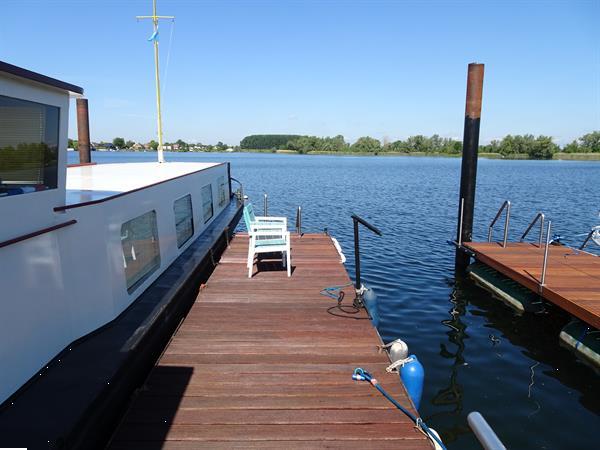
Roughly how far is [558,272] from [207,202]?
8905 mm

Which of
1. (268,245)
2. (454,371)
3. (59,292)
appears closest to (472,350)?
(454,371)

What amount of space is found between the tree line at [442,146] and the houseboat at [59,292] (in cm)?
13772

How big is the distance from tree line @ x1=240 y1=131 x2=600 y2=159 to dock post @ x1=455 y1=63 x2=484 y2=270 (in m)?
128

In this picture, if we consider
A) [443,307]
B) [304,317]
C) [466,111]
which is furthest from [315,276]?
[466,111]

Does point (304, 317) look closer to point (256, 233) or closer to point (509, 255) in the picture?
point (256, 233)

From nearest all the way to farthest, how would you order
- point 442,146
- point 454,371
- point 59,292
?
point 59,292, point 454,371, point 442,146

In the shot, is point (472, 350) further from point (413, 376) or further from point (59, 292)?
point (59, 292)

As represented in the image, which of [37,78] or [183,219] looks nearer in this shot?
[37,78]

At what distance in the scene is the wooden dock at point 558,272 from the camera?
292 inches

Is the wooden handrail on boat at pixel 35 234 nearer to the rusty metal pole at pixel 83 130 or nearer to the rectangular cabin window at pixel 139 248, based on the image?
the rectangular cabin window at pixel 139 248

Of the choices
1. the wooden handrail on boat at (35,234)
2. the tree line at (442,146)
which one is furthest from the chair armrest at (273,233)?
the tree line at (442,146)

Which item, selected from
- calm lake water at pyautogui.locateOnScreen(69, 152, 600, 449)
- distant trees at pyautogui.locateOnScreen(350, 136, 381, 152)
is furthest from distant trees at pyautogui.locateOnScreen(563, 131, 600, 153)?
calm lake water at pyautogui.locateOnScreen(69, 152, 600, 449)

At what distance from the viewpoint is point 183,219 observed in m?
9.04

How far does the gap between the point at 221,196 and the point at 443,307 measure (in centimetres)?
849
